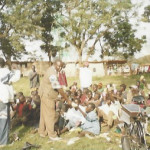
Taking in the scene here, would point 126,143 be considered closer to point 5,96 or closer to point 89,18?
point 5,96

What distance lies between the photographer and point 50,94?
593 centimetres

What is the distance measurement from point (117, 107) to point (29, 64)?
32.4 metres

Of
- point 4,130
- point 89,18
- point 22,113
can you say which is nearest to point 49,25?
point 89,18

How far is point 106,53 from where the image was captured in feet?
111

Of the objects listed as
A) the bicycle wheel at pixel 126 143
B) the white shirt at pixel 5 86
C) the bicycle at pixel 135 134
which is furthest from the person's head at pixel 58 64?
the bicycle wheel at pixel 126 143

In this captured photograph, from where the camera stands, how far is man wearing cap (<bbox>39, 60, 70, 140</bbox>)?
19.0ft

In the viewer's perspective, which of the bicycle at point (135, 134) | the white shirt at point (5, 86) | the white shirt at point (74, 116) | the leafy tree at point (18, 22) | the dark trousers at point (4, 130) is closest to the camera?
the bicycle at point (135, 134)

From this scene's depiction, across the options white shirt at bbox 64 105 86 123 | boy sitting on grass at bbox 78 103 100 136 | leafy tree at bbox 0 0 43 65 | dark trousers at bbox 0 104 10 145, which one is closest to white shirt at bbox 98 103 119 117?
white shirt at bbox 64 105 86 123

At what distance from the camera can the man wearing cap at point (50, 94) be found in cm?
578

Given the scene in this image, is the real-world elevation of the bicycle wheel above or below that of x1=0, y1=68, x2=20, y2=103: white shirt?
below

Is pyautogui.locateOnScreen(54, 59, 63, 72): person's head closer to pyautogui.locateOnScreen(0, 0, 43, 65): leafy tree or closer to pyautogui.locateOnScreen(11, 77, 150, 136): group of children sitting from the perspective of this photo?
pyautogui.locateOnScreen(11, 77, 150, 136): group of children sitting

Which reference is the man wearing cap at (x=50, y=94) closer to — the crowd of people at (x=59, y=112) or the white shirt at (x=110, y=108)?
the crowd of people at (x=59, y=112)

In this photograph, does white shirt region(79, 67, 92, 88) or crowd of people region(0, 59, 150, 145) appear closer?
crowd of people region(0, 59, 150, 145)

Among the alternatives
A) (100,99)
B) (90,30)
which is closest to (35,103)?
(100,99)
